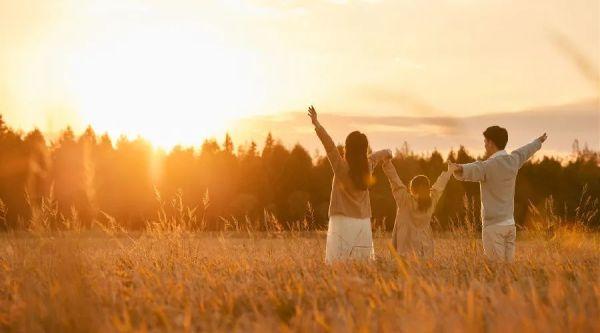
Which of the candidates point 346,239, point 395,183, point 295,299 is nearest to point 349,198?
point 346,239

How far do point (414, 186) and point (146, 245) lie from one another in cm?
441

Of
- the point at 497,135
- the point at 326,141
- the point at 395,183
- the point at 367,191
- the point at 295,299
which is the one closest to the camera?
the point at 295,299

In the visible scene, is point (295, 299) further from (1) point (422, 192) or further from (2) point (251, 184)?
(2) point (251, 184)

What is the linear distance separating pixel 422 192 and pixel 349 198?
1849 mm

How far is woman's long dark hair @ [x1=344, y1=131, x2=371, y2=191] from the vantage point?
8.49 meters

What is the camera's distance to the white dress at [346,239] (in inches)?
341

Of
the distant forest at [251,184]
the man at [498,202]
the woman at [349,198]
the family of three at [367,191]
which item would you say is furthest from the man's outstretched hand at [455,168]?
the distant forest at [251,184]

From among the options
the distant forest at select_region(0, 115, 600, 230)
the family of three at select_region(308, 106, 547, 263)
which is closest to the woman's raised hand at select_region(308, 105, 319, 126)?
the family of three at select_region(308, 106, 547, 263)

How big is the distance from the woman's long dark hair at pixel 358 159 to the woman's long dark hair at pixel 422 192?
1.76 metres

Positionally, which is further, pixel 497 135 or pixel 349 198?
pixel 497 135

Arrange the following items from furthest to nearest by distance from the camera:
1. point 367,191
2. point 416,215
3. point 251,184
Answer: point 251,184 → point 416,215 → point 367,191

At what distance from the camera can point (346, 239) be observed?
868 centimetres

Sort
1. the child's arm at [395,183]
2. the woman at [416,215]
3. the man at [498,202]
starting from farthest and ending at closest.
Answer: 1. the woman at [416,215]
2. the child's arm at [395,183]
3. the man at [498,202]

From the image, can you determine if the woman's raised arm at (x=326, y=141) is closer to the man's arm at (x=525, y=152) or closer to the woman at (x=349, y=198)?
the woman at (x=349, y=198)
